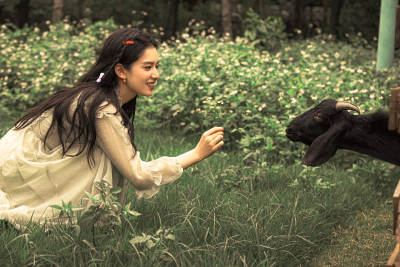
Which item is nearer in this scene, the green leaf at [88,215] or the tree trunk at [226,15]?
the green leaf at [88,215]

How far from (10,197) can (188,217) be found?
46.1 inches

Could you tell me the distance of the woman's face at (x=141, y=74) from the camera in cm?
258

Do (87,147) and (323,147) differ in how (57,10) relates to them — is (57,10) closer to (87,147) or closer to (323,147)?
(87,147)

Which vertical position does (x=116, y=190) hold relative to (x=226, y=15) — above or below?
above

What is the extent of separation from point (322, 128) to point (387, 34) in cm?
299

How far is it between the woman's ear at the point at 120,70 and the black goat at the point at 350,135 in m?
1.27

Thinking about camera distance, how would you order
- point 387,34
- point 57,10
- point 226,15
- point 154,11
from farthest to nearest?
point 154,11, point 57,10, point 226,15, point 387,34

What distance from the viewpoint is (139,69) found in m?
2.58

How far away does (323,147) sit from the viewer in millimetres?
2486

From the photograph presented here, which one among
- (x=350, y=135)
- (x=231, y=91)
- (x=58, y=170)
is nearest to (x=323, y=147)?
(x=350, y=135)

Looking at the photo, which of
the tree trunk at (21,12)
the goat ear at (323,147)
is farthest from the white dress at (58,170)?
the tree trunk at (21,12)

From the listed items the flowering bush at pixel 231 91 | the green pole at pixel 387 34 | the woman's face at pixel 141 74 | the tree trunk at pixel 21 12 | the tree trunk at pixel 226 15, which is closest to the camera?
the woman's face at pixel 141 74

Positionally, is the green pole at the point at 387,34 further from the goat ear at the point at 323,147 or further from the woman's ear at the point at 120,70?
the woman's ear at the point at 120,70

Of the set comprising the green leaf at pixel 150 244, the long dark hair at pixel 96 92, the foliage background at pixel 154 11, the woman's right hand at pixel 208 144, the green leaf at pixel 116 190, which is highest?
the long dark hair at pixel 96 92
